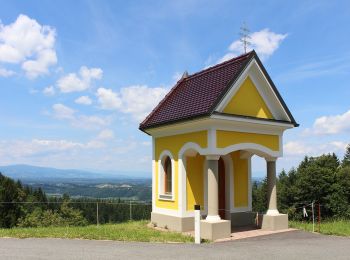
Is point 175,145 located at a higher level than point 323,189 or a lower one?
higher

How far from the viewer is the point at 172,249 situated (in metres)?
10.1

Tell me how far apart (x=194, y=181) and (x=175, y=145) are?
1.48 metres

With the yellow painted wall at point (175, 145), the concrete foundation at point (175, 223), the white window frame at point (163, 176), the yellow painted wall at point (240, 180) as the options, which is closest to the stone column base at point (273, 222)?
the yellow painted wall at point (240, 180)

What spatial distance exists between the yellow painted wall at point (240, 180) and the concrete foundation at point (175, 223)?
2.31 metres

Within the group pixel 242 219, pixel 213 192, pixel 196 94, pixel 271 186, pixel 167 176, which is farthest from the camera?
pixel 167 176

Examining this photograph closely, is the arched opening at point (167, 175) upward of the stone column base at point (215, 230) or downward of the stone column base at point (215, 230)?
upward

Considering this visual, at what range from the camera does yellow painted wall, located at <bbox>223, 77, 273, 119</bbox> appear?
13542mm

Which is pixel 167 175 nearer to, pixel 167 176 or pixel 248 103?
pixel 167 176

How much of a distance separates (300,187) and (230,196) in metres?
22.8

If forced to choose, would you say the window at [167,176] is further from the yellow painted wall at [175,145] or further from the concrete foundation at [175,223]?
the concrete foundation at [175,223]

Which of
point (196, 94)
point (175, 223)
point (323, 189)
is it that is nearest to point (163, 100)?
point (196, 94)

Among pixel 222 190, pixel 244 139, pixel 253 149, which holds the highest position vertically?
pixel 244 139

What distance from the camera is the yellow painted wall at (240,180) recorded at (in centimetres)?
1544

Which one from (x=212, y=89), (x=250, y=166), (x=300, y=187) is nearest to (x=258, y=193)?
(x=300, y=187)
